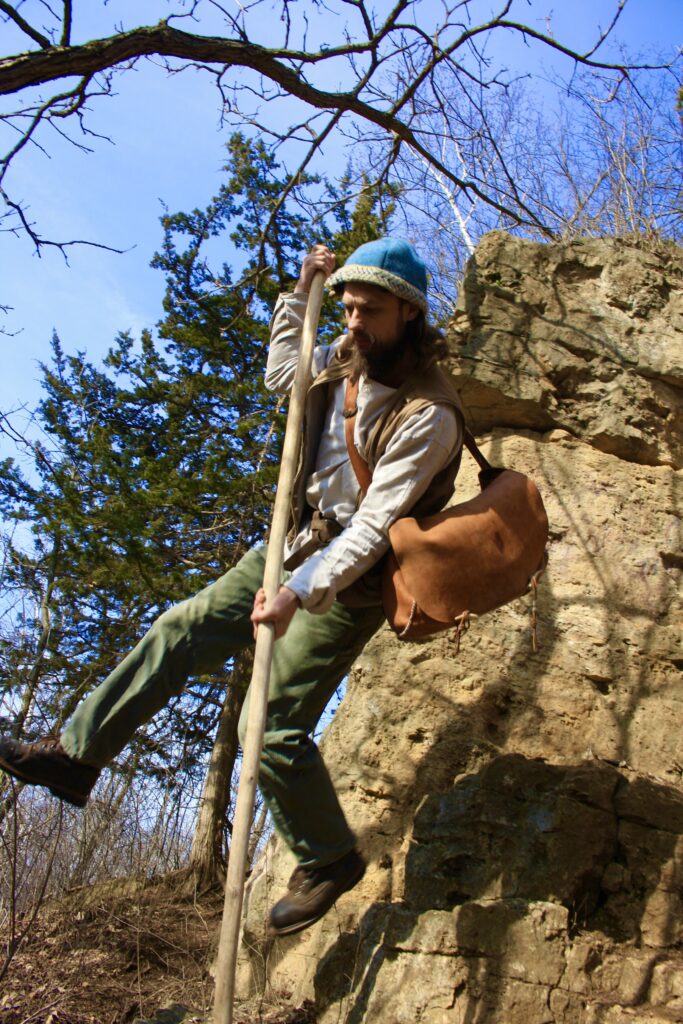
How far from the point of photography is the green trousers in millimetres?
3123

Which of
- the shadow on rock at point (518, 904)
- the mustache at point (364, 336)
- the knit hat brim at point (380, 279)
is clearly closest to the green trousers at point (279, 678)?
the shadow on rock at point (518, 904)

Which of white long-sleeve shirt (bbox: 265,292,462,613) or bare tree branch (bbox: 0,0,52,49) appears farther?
bare tree branch (bbox: 0,0,52,49)

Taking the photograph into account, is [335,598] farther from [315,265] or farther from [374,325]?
[315,265]

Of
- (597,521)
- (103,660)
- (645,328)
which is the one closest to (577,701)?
(597,521)

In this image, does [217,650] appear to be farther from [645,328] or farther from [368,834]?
[645,328]

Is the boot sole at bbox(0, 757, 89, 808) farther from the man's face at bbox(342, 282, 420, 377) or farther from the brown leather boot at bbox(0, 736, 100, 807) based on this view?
the man's face at bbox(342, 282, 420, 377)

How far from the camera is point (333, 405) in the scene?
340 cm

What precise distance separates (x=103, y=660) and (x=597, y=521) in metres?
5.22

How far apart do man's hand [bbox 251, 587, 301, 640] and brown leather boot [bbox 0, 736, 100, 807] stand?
0.86 m

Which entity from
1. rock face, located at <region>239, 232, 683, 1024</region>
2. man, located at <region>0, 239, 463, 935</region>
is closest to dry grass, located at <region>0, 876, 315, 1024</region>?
rock face, located at <region>239, 232, 683, 1024</region>

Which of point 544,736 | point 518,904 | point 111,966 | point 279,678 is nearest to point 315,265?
point 279,678

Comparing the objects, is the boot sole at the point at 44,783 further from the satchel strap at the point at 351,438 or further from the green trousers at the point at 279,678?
the satchel strap at the point at 351,438

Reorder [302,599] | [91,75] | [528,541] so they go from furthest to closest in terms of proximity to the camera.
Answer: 1. [91,75]
2. [528,541]
3. [302,599]

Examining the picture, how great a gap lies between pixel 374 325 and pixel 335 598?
99cm
